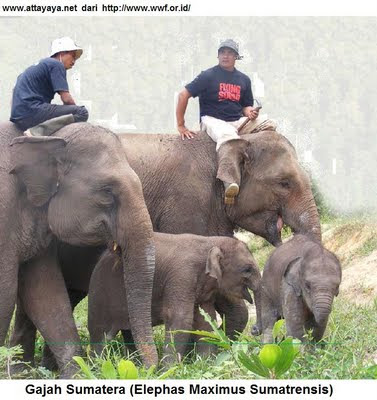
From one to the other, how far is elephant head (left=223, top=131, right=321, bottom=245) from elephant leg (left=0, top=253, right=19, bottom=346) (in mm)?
2137

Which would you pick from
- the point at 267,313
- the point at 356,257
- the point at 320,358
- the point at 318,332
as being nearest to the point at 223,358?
the point at 320,358

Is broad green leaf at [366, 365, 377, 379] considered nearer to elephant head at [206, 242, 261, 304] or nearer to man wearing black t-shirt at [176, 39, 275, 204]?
elephant head at [206, 242, 261, 304]

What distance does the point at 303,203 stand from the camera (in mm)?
10047

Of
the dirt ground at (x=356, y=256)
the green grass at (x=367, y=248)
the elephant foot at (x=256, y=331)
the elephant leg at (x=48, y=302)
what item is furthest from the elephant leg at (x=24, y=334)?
the green grass at (x=367, y=248)

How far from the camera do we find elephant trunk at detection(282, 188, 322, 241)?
9.98 m

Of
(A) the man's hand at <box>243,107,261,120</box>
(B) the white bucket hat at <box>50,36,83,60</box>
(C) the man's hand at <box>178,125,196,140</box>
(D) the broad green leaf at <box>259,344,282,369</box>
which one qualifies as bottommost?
(D) the broad green leaf at <box>259,344,282,369</box>

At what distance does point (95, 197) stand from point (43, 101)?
1.02 m

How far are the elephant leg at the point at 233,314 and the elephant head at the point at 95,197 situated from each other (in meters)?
1.13

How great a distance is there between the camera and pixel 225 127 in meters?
10.2

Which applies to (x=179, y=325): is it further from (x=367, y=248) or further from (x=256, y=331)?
(x=367, y=248)

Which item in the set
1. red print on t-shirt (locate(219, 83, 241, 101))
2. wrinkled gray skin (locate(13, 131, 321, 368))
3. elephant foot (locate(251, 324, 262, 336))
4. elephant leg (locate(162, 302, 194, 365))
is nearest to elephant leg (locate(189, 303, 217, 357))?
elephant leg (locate(162, 302, 194, 365))

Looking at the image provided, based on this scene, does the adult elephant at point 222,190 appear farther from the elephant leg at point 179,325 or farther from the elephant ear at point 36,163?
the elephant ear at point 36,163

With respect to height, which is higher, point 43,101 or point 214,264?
point 43,101
